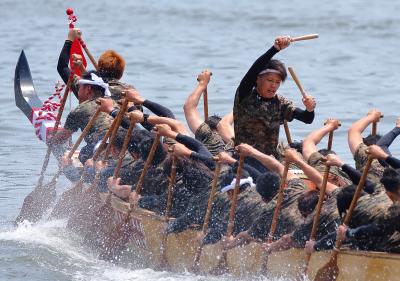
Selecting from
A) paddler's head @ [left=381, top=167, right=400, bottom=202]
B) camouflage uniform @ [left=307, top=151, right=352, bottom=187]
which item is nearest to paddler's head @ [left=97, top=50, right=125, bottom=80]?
camouflage uniform @ [left=307, top=151, right=352, bottom=187]

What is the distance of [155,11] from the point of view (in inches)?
1657

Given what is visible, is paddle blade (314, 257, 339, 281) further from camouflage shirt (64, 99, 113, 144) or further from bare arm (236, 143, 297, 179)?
camouflage shirt (64, 99, 113, 144)

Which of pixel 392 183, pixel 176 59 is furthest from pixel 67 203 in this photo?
pixel 176 59

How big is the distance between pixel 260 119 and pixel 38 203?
13.6 ft

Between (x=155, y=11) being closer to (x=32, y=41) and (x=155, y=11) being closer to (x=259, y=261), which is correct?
(x=32, y=41)

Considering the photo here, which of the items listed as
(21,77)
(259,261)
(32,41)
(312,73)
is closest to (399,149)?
(21,77)

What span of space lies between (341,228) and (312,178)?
1.05m

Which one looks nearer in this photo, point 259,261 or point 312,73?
point 259,261

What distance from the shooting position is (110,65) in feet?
47.0

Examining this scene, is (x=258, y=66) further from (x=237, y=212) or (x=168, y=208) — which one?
(x=168, y=208)

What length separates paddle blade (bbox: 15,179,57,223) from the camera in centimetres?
1475

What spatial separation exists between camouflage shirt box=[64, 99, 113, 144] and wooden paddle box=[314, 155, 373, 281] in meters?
4.77

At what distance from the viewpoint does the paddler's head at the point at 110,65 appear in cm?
1431

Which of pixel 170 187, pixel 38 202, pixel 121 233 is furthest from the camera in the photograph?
pixel 38 202
